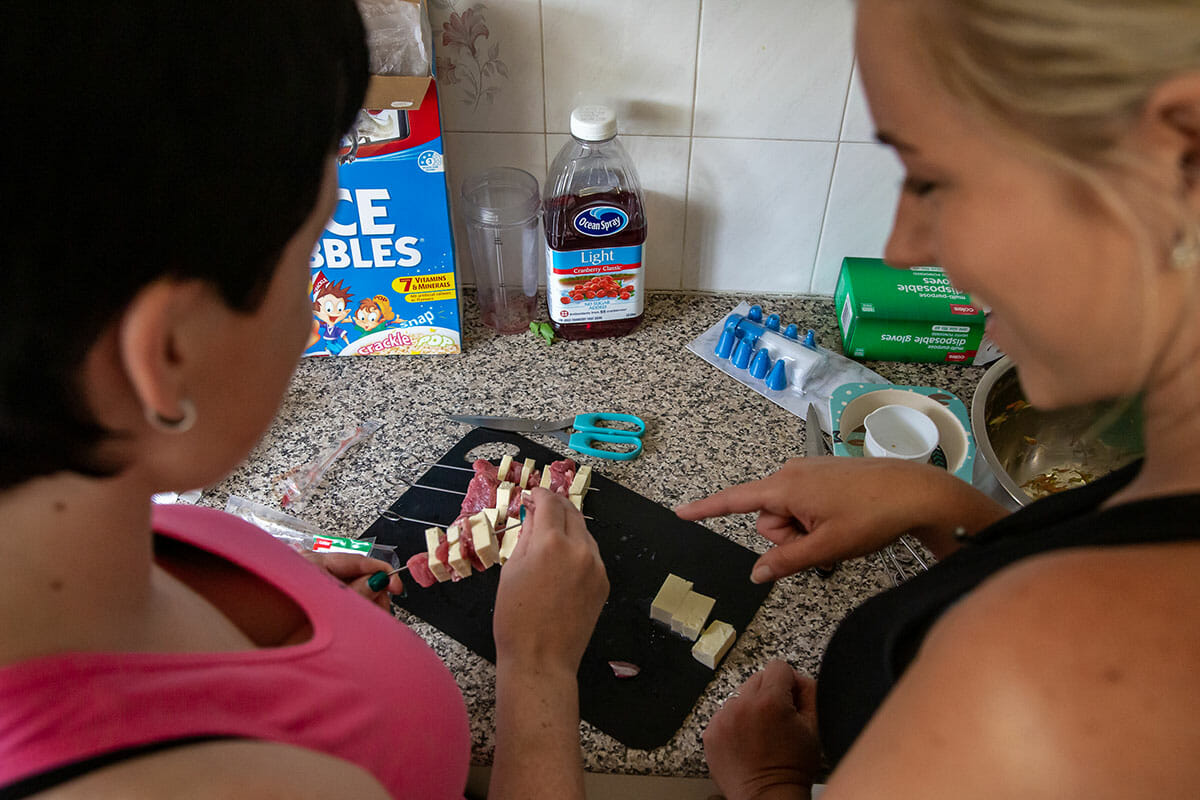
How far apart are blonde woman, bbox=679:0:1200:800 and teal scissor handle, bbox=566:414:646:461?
1.84 feet

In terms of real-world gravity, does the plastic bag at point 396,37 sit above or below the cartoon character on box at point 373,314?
above

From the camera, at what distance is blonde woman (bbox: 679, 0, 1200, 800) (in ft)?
1.15

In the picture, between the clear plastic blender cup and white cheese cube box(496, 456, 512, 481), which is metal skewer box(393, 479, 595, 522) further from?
the clear plastic blender cup

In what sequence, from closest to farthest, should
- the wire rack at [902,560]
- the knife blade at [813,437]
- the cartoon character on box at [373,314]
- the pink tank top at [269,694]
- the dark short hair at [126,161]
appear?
the dark short hair at [126,161]
the pink tank top at [269,694]
the wire rack at [902,560]
the knife blade at [813,437]
the cartoon character on box at [373,314]

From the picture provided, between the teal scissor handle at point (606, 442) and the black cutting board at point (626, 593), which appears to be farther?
the teal scissor handle at point (606, 442)

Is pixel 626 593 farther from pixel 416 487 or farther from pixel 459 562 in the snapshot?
pixel 416 487

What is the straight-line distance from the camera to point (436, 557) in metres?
0.88

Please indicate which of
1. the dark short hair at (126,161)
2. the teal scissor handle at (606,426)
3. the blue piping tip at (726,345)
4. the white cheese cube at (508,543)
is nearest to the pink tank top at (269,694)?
the dark short hair at (126,161)

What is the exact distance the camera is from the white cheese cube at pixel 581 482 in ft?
3.17

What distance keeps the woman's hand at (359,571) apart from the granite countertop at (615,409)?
7cm

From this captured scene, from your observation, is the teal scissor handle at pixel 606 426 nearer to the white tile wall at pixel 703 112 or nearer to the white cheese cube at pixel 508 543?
the white cheese cube at pixel 508 543

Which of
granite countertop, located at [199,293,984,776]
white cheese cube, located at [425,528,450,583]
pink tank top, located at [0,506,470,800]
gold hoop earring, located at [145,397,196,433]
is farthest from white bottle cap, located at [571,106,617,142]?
gold hoop earring, located at [145,397,196,433]

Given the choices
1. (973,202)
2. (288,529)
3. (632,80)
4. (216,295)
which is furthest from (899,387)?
(216,295)

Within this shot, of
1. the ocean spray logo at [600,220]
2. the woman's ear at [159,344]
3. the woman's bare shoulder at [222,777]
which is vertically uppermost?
the woman's ear at [159,344]
